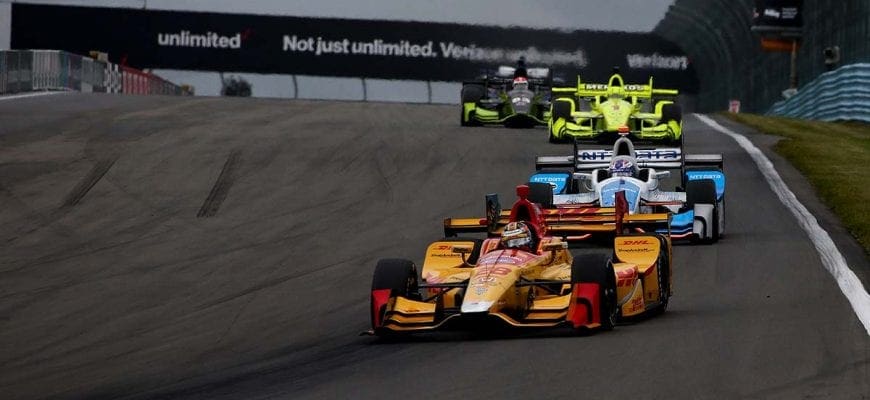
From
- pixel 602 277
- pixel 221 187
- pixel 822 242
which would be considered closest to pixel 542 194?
pixel 822 242

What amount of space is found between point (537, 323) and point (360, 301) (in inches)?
115

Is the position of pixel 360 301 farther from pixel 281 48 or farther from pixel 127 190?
pixel 281 48

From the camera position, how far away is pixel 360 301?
1435 centimetres

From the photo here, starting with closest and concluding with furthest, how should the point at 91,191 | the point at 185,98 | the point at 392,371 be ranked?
the point at 392,371
the point at 91,191
the point at 185,98

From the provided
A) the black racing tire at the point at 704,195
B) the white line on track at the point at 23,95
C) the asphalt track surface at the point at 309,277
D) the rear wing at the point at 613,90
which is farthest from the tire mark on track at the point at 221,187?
the white line on track at the point at 23,95

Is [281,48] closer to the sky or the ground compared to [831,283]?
closer to the sky

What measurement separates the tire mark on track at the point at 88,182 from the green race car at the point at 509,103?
9.15 m

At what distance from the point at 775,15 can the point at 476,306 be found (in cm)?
3593

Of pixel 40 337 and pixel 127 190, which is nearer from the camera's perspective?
pixel 40 337

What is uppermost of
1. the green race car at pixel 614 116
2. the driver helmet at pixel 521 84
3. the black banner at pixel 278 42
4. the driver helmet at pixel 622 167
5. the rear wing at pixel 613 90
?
the black banner at pixel 278 42

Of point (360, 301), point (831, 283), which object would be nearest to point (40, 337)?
point (360, 301)

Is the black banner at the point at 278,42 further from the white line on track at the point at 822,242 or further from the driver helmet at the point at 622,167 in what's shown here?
the driver helmet at the point at 622,167

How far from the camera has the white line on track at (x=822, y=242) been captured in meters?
13.0

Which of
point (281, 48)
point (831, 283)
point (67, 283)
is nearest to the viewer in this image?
point (831, 283)
